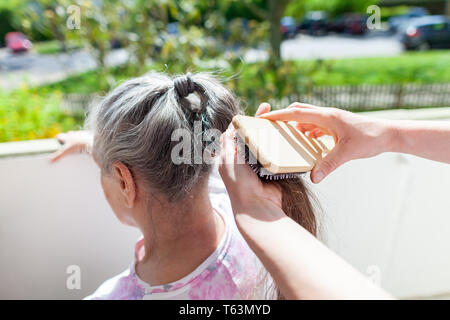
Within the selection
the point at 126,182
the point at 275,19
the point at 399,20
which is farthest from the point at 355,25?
the point at 126,182

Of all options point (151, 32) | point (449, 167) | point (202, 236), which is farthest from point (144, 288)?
point (151, 32)

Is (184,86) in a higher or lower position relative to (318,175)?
higher

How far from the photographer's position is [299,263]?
71 cm

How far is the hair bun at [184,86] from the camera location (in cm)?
109

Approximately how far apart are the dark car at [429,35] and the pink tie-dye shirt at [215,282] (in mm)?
15732

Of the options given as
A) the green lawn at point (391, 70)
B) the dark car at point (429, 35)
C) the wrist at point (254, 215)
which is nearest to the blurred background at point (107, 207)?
the wrist at point (254, 215)

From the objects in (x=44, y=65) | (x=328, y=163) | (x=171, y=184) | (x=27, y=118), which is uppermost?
(x=328, y=163)

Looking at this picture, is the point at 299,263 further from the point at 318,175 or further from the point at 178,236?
the point at 178,236

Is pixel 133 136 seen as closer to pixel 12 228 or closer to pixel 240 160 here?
pixel 240 160

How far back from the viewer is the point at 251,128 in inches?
Result: 36.5

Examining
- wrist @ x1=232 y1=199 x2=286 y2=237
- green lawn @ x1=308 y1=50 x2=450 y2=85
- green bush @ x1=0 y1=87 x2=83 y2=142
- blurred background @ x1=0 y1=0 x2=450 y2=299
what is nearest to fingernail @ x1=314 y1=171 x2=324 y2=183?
wrist @ x1=232 y1=199 x2=286 y2=237

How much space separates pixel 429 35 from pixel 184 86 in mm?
15955

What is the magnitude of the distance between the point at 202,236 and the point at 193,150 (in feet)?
0.86

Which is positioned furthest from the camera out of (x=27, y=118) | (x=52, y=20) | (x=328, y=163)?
(x=52, y=20)
